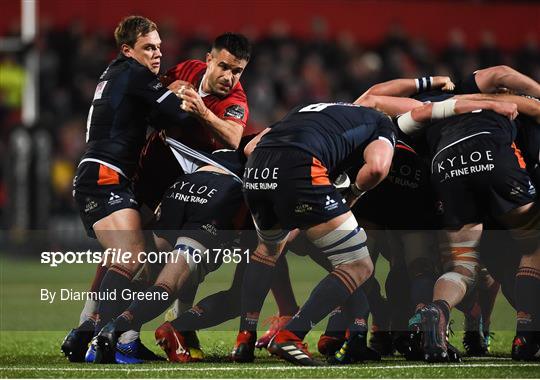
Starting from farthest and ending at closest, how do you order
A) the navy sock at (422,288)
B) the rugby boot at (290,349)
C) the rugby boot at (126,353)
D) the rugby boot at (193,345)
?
the navy sock at (422,288)
the rugby boot at (193,345)
the rugby boot at (126,353)
the rugby boot at (290,349)

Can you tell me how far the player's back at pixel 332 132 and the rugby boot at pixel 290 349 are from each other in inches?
38.2

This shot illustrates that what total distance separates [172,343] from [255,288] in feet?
1.83

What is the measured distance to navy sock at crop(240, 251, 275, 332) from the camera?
628cm

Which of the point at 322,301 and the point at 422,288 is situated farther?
the point at 422,288

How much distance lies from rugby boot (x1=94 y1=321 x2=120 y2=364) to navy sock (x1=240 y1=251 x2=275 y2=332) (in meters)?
0.72

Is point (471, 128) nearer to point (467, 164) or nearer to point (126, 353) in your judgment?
point (467, 164)

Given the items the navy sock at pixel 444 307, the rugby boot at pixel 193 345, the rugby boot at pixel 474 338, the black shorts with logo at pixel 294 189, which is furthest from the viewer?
the rugby boot at pixel 474 338

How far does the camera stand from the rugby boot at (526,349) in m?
6.24

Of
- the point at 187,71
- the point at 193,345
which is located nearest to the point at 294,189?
the point at 193,345

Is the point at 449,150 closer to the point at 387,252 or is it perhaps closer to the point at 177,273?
the point at 387,252

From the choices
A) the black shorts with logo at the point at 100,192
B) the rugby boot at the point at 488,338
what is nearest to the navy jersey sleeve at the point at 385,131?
the rugby boot at the point at 488,338

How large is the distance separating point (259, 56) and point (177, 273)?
12269 mm

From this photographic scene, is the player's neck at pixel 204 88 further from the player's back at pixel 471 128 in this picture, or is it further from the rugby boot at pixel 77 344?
the rugby boot at pixel 77 344

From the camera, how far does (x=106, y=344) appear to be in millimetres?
6094
